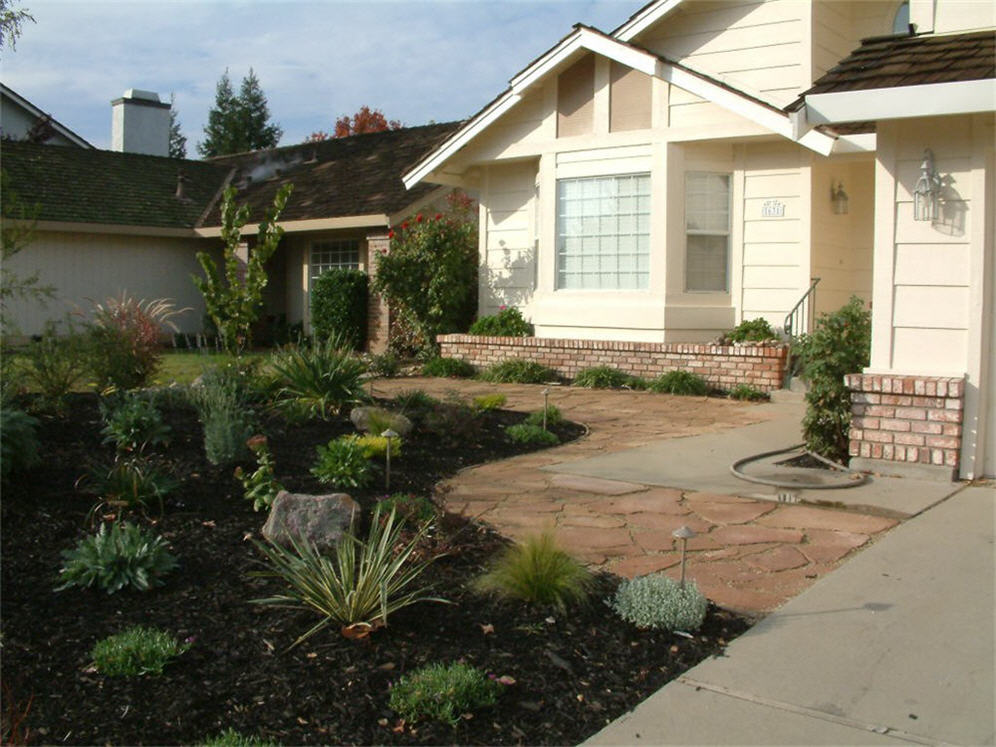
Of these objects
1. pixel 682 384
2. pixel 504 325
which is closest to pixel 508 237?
pixel 504 325

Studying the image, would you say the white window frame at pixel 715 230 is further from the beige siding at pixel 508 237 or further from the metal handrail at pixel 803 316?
the beige siding at pixel 508 237

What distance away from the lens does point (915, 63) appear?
7492 mm

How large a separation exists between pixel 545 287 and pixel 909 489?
8.66 meters

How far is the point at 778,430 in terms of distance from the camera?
10.0m

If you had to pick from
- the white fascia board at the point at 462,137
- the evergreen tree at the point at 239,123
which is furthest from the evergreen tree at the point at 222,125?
the white fascia board at the point at 462,137

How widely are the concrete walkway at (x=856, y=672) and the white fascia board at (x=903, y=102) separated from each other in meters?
3.31

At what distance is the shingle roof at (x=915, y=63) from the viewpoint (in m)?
7.10

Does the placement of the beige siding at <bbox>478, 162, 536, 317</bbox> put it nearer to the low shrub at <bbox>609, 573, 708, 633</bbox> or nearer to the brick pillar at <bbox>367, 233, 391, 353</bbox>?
the brick pillar at <bbox>367, 233, 391, 353</bbox>

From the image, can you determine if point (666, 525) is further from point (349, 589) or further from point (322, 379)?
point (322, 379)

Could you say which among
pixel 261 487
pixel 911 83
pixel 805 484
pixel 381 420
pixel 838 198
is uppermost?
pixel 911 83

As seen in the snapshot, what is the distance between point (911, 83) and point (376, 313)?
1350cm

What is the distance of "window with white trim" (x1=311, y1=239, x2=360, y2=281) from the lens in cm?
2123

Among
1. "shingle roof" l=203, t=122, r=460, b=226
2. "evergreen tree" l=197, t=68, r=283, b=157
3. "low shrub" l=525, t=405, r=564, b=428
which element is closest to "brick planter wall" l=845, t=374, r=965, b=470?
"low shrub" l=525, t=405, r=564, b=428

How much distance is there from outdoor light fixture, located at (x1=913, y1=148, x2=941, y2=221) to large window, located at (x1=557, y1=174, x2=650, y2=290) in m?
6.69
